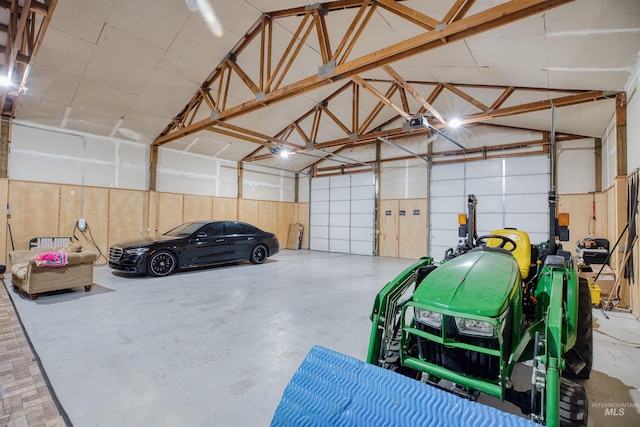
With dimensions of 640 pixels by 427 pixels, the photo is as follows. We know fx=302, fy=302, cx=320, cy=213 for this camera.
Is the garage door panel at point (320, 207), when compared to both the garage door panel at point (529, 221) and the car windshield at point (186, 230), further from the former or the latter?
the garage door panel at point (529, 221)

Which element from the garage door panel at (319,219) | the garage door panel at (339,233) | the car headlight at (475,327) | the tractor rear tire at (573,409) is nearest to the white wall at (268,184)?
the garage door panel at (319,219)

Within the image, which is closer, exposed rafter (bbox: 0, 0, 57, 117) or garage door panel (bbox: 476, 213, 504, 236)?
exposed rafter (bbox: 0, 0, 57, 117)

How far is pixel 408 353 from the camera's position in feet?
5.92

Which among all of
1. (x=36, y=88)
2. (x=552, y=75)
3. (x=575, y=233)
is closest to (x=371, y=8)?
(x=552, y=75)

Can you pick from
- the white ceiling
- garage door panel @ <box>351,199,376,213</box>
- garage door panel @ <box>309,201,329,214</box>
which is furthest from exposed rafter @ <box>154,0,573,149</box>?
garage door panel @ <box>309,201,329,214</box>

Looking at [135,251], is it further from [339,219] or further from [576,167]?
[576,167]

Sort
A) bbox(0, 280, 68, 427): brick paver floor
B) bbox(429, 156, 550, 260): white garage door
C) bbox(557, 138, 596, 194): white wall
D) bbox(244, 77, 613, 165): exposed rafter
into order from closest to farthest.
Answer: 1. bbox(0, 280, 68, 427): brick paver floor
2. bbox(244, 77, 613, 165): exposed rafter
3. bbox(557, 138, 596, 194): white wall
4. bbox(429, 156, 550, 260): white garage door

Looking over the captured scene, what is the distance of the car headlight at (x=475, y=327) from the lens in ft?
4.93

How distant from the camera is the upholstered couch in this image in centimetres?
434

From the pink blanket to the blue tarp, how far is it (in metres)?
4.74

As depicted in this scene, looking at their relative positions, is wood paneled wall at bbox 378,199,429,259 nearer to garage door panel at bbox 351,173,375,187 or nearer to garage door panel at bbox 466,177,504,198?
garage door panel at bbox 351,173,375,187

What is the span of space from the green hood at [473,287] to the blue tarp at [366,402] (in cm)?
45

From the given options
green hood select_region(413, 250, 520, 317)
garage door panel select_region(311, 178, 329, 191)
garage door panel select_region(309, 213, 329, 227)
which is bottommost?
green hood select_region(413, 250, 520, 317)

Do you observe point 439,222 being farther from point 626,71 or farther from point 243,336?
point 243,336
